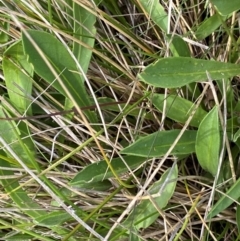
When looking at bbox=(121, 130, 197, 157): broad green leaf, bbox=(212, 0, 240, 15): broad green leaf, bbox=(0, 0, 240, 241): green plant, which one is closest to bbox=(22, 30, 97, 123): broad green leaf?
bbox=(0, 0, 240, 241): green plant

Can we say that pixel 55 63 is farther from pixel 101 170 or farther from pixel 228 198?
pixel 228 198

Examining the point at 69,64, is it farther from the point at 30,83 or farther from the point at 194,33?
the point at 194,33

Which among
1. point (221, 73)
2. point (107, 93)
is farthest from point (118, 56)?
point (221, 73)

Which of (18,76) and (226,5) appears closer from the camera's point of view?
(226,5)

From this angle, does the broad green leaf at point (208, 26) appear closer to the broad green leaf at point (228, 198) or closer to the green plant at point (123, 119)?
the green plant at point (123, 119)

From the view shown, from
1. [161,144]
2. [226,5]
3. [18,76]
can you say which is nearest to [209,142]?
[161,144]

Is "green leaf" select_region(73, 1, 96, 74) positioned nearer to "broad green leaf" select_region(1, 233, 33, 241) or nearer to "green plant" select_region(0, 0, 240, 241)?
"green plant" select_region(0, 0, 240, 241)
